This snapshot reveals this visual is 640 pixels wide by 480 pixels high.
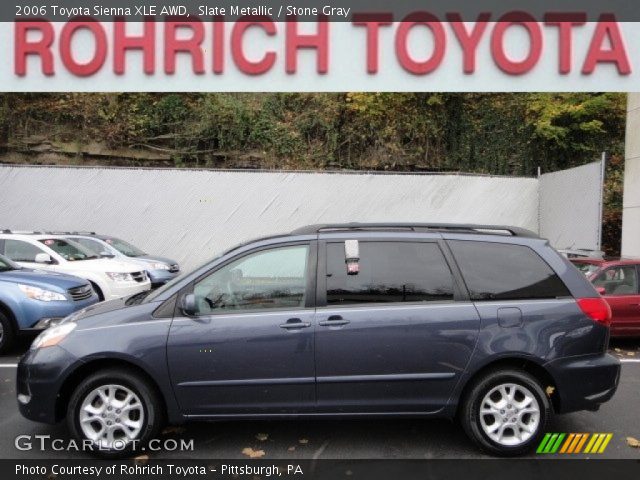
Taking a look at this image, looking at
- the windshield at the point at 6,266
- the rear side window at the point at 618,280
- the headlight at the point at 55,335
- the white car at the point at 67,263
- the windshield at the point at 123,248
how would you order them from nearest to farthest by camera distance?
the headlight at the point at 55,335 < the rear side window at the point at 618,280 < the windshield at the point at 6,266 < the white car at the point at 67,263 < the windshield at the point at 123,248

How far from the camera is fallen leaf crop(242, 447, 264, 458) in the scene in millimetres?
3982

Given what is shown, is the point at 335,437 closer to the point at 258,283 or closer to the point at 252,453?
the point at 252,453

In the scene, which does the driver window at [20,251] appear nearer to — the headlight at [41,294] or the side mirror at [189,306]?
the headlight at [41,294]

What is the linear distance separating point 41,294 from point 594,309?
6583mm

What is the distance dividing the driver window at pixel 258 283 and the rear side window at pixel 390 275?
26 centimetres

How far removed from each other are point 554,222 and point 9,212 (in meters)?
15.5

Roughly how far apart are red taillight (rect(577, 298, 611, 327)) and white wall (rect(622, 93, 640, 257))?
920 cm

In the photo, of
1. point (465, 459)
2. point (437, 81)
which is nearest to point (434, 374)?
point (465, 459)

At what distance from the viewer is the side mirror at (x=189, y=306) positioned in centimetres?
393

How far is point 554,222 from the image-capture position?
47.1ft

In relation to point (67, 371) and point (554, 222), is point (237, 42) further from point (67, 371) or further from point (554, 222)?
point (67, 371)

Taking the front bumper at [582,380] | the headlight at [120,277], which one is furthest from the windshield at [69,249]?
the front bumper at [582,380]

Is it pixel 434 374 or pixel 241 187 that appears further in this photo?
pixel 241 187

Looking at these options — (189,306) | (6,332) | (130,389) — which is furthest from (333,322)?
(6,332)
